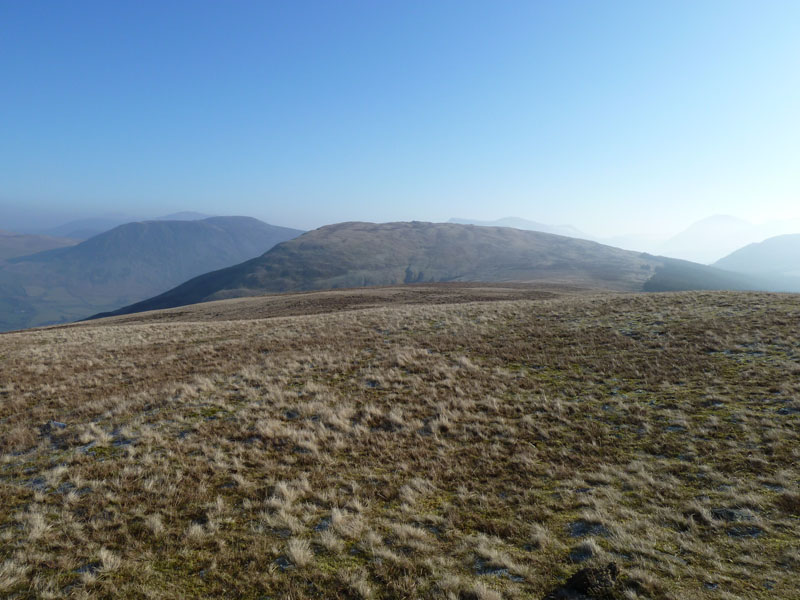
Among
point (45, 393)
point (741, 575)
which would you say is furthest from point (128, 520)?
point (45, 393)

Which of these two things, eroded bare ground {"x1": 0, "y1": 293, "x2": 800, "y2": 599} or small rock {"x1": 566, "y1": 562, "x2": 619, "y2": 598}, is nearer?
small rock {"x1": 566, "y1": 562, "x2": 619, "y2": 598}

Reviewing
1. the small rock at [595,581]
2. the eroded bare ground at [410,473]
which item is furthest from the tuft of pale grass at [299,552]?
the small rock at [595,581]

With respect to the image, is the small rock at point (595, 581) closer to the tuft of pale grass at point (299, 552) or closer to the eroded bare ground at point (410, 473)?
the eroded bare ground at point (410, 473)

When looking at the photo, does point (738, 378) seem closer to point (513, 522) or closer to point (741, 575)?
point (741, 575)

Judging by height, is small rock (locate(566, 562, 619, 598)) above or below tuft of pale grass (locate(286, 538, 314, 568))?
above

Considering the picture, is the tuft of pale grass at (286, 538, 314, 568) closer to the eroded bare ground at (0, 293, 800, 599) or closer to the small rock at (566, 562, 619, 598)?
the eroded bare ground at (0, 293, 800, 599)

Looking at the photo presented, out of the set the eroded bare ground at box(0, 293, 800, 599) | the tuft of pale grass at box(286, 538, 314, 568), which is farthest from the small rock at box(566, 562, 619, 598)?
the tuft of pale grass at box(286, 538, 314, 568)

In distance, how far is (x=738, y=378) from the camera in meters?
13.6

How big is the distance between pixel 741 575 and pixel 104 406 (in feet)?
56.6

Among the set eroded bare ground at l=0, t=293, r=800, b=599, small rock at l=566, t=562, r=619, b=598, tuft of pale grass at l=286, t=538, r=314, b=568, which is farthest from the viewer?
tuft of pale grass at l=286, t=538, r=314, b=568

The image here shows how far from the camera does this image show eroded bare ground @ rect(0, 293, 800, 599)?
5.76m

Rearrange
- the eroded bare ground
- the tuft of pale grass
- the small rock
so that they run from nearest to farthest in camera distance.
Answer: the small rock, the eroded bare ground, the tuft of pale grass

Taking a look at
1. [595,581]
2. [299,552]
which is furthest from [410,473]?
[595,581]

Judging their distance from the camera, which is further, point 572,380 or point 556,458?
point 572,380
